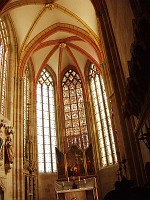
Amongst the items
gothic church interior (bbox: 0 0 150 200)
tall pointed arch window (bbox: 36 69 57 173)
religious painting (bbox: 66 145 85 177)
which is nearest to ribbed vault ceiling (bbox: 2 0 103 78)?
gothic church interior (bbox: 0 0 150 200)

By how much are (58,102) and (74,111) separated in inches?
64.1

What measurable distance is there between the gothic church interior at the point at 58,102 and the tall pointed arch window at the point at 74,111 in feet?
0.27

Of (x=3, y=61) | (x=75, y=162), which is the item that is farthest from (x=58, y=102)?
(x=3, y=61)

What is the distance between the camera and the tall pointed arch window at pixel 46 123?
18641mm

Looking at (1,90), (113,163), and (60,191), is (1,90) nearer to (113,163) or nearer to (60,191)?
(60,191)

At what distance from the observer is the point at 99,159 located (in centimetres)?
1842

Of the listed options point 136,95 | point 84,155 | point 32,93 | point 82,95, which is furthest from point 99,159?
point 136,95

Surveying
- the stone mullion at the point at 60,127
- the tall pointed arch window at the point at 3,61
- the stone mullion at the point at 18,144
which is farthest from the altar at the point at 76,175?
the tall pointed arch window at the point at 3,61

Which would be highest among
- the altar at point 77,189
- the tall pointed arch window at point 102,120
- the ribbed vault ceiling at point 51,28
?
the ribbed vault ceiling at point 51,28

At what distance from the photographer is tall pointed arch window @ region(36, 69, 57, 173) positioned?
61.2 feet

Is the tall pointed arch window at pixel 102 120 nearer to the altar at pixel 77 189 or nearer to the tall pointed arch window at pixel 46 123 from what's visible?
the altar at pixel 77 189

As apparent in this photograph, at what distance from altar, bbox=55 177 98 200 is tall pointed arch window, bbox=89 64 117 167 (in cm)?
223

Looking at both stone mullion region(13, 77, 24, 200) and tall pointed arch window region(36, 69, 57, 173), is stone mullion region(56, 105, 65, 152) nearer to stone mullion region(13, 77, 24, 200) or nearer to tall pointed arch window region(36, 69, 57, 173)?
tall pointed arch window region(36, 69, 57, 173)

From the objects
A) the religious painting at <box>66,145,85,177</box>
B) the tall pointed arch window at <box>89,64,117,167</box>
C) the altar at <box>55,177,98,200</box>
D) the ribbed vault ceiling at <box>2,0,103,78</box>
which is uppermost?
the ribbed vault ceiling at <box>2,0,103,78</box>
